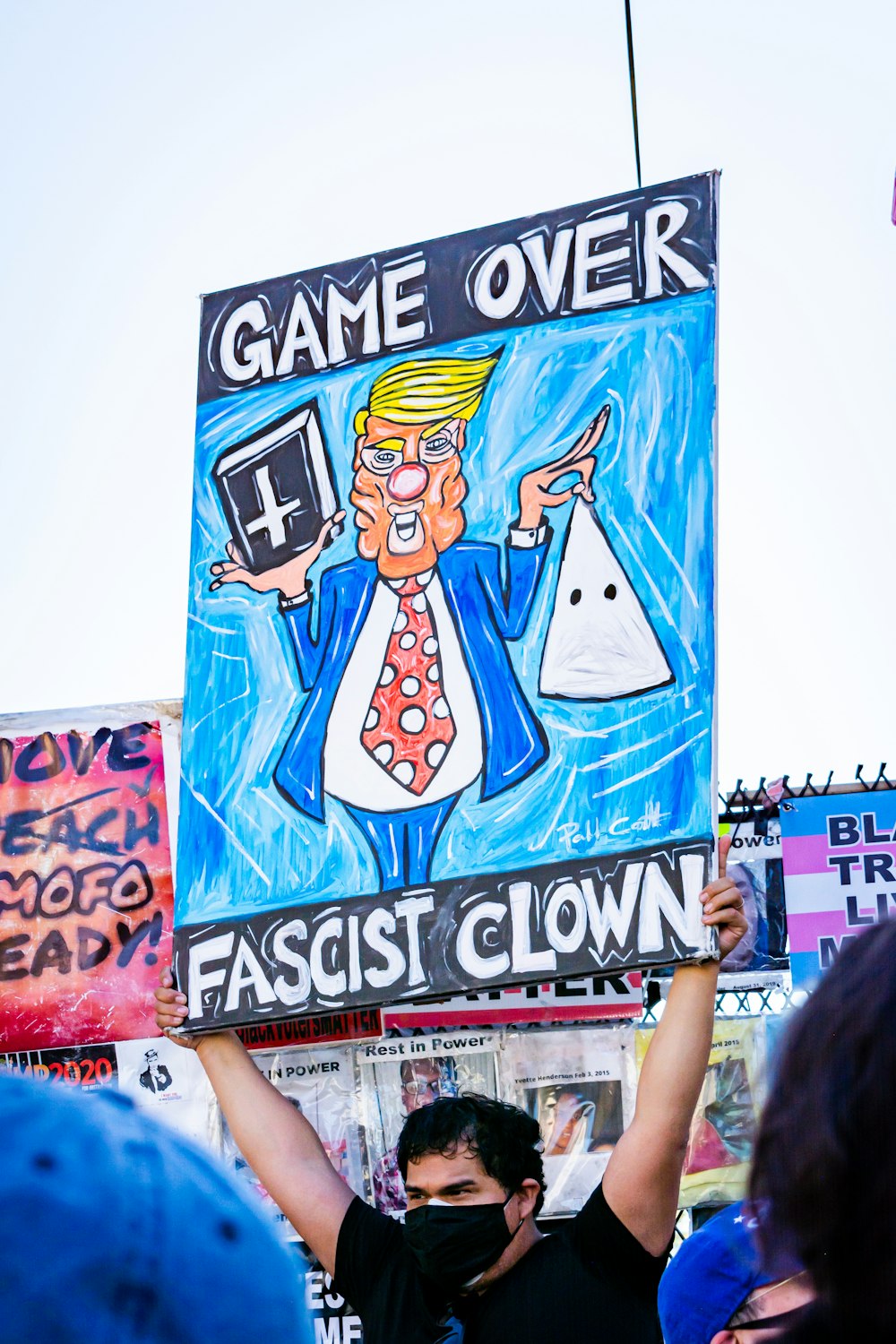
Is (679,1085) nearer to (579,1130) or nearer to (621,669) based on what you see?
(621,669)

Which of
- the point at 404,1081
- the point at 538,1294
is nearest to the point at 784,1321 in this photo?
the point at 538,1294

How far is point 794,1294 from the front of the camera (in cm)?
136

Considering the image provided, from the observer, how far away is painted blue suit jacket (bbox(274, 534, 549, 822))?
9.62 feet

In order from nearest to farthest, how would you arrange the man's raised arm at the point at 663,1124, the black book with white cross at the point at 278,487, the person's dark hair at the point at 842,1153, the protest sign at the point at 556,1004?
the person's dark hair at the point at 842,1153 → the man's raised arm at the point at 663,1124 → the black book with white cross at the point at 278,487 → the protest sign at the point at 556,1004

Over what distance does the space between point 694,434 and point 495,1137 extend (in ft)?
4.63

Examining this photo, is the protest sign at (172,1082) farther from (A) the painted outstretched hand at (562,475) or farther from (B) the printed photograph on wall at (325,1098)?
(A) the painted outstretched hand at (562,475)

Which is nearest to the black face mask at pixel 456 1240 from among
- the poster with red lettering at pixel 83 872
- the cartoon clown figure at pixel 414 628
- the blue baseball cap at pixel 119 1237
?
the cartoon clown figure at pixel 414 628

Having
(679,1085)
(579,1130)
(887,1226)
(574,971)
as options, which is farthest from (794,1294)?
(579,1130)

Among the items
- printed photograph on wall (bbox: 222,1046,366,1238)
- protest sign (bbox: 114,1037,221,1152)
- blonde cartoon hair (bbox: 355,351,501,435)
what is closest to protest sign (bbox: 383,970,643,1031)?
printed photograph on wall (bbox: 222,1046,366,1238)

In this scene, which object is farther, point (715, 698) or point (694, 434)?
point (694, 434)

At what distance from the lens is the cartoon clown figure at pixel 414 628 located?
297 cm

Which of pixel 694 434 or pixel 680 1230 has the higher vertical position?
pixel 694 434

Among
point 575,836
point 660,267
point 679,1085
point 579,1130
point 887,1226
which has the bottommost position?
point 579,1130
